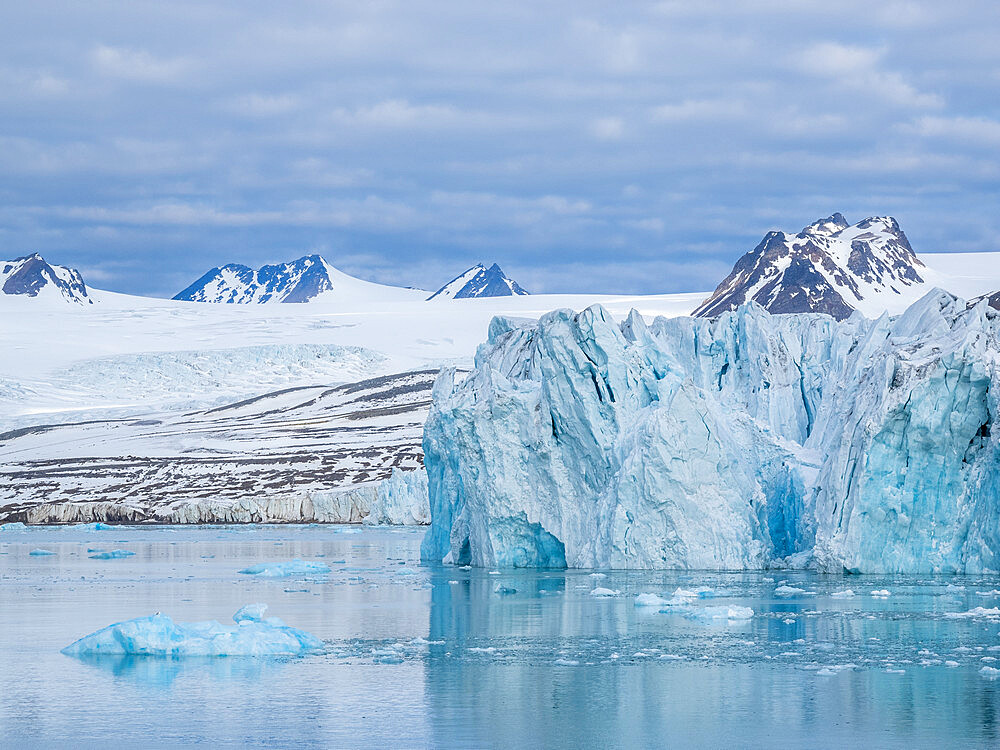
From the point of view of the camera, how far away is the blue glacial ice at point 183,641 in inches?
760

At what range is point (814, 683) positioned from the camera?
16.6 metres

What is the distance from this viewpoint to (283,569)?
34438 millimetres

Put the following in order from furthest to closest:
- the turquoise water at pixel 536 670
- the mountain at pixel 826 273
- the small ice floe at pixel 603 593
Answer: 1. the mountain at pixel 826 273
2. the small ice floe at pixel 603 593
3. the turquoise water at pixel 536 670

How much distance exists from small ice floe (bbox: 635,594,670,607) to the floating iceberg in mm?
12800

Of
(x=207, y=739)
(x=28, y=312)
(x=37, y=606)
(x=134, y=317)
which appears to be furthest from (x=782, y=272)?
(x=207, y=739)

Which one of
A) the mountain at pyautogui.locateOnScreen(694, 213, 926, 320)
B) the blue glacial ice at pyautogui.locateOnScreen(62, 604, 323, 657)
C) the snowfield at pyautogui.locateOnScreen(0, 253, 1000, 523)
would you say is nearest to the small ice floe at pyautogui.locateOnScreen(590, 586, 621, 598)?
the blue glacial ice at pyautogui.locateOnScreen(62, 604, 323, 657)

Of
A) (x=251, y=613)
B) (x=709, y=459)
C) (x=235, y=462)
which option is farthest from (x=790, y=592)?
(x=235, y=462)

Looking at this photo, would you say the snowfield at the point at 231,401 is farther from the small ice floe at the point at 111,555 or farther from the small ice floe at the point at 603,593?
the small ice floe at the point at 603,593

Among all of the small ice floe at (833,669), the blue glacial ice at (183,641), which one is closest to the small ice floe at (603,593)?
the blue glacial ice at (183,641)

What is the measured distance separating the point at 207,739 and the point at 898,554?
19.0 meters

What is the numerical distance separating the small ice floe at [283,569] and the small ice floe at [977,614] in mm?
17640

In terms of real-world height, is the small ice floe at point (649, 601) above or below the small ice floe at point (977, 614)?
above

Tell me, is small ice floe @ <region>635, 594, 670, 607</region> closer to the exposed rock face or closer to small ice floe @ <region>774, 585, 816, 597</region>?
small ice floe @ <region>774, 585, 816, 597</region>

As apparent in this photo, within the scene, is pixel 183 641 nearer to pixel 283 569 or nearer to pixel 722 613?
pixel 722 613
